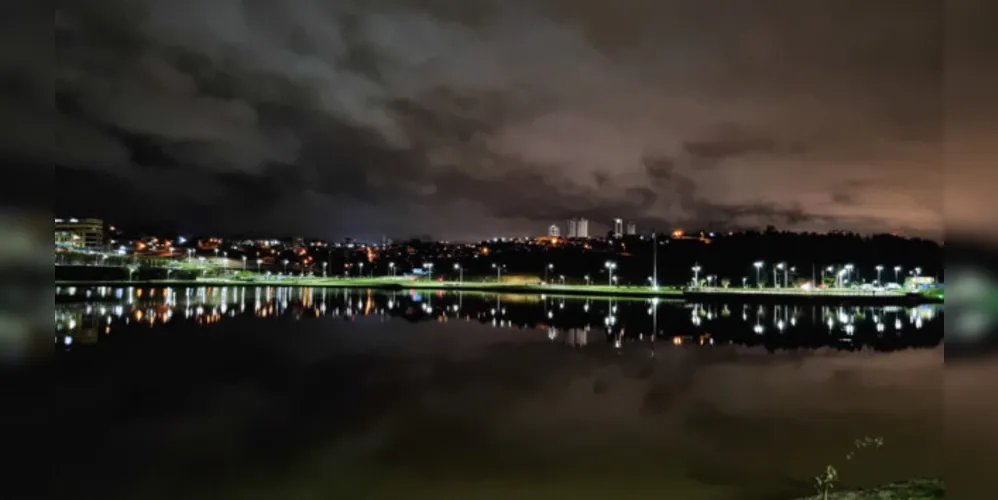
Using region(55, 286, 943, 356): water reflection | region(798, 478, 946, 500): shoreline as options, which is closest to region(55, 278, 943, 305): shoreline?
region(55, 286, 943, 356): water reflection

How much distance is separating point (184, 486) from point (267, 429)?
92.5 inches

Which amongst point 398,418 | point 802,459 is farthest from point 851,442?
point 398,418

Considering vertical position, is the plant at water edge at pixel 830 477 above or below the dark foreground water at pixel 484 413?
above

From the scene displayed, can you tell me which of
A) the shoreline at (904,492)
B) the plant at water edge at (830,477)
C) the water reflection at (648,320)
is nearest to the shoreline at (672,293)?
the water reflection at (648,320)

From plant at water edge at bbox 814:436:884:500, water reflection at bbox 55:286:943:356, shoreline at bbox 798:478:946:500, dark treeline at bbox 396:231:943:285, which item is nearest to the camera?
shoreline at bbox 798:478:946:500

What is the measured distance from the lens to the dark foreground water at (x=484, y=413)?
6820 mm

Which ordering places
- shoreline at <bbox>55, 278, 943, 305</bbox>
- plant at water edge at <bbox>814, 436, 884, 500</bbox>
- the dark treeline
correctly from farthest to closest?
the dark treeline → shoreline at <bbox>55, 278, 943, 305</bbox> → plant at water edge at <bbox>814, 436, 884, 500</bbox>

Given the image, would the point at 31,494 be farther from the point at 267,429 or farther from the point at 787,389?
the point at 787,389

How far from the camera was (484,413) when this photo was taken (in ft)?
33.2

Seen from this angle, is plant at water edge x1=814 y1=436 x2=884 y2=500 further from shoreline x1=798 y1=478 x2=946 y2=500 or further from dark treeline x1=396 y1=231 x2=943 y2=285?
dark treeline x1=396 y1=231 x2=943 y2=285

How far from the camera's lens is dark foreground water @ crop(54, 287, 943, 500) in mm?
6820

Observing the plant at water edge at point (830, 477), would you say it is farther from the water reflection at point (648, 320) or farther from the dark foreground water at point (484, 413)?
the water reflection at point (648, 320)

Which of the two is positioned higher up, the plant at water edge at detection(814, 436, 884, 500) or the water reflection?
the plant at water edge at detection(814, 436, 884, 500)

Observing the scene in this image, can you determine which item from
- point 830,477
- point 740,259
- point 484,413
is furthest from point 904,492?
point 740,259
